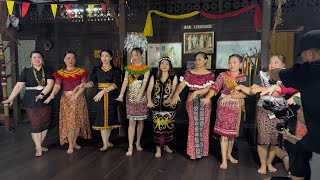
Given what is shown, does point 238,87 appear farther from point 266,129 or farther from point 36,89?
point 36,89

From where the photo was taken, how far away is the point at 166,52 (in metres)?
6.64

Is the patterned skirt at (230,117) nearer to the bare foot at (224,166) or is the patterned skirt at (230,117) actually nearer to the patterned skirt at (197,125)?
the patterned skirt at (197,125)

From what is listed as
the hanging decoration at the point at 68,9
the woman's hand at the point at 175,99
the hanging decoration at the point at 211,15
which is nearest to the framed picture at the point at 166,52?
the hanging decoration at the point at 211,15

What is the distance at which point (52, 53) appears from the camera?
7543 millimetres

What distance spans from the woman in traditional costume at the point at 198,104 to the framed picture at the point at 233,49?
232 centimetres

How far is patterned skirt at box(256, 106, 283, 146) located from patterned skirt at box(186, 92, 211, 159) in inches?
31.6

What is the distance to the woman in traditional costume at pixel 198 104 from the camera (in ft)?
13.3

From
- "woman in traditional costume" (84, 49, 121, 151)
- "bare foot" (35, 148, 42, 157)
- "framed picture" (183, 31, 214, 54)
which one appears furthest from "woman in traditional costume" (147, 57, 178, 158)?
"framed picture" (183, 31, 214, 54)

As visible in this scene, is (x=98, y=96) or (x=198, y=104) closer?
(x=198, y=104)

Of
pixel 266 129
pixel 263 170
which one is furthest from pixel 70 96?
pixel 263 170

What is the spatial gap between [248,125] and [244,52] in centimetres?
165

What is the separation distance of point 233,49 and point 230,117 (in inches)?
110

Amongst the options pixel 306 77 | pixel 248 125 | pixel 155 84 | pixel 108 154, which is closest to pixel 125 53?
pixel 155 84

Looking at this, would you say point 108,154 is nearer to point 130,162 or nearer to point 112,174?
point 130,162
